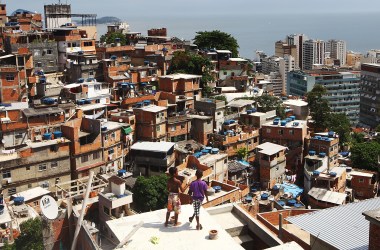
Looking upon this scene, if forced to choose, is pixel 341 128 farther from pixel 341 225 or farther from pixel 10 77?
pixel 341 225

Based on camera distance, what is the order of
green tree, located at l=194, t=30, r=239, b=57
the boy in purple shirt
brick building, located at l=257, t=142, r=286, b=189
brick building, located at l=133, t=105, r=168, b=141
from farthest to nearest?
1. green tree, located at l=194, t=30, r=239, b=57
2. brick building, located at l=257, t=142, r=286, b=189
3. brick building, located at l=133, t=105, r=168, b=141
4. the boy in purple shirt

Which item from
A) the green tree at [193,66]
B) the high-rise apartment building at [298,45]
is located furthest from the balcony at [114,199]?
the high-rise apartment building at [298,45]

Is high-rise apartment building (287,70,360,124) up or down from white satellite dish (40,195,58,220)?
down

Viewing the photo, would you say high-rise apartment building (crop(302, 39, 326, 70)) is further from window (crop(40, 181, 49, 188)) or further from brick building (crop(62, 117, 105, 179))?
window (crop(40, 181, 49, 188))

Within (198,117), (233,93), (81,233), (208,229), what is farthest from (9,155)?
(233,93)

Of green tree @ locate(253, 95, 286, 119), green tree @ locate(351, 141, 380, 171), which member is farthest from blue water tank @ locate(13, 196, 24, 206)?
green tree @ locate(351, 141, 380, 171)

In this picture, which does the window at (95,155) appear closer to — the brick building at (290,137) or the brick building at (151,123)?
the brick building at (151,123)

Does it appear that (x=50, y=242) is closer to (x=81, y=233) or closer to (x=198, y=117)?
(x=81, y=233)
